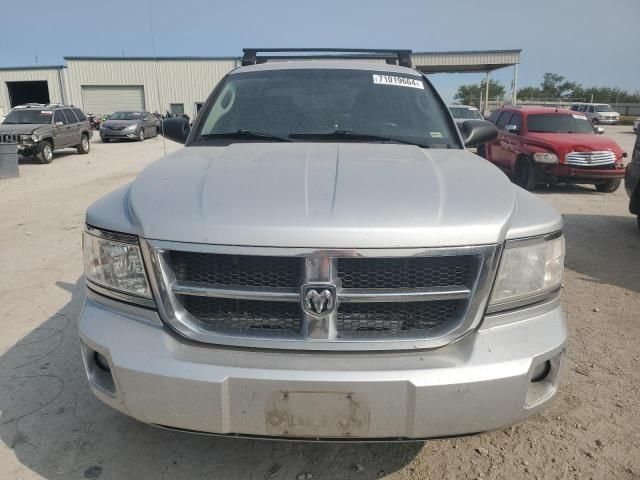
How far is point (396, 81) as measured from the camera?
3.43 m

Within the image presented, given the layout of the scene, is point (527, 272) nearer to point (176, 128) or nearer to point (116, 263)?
point (116, 263)

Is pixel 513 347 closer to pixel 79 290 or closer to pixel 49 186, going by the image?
pixel 79 290

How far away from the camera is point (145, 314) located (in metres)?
1.90

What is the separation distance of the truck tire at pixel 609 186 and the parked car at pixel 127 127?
19.0 m

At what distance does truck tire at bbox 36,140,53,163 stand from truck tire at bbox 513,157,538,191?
13.7 m

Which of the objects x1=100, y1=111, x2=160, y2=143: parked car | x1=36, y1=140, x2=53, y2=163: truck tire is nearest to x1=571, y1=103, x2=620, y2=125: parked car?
x1=100, y1=111, x2=160, y2=143: parked car

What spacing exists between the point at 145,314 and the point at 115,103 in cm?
4246

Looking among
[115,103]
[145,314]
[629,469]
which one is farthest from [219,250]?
[115,103]

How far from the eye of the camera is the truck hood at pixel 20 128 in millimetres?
15336

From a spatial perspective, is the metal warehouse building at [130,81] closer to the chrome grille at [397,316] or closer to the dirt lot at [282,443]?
the dirt lot at [282,443]

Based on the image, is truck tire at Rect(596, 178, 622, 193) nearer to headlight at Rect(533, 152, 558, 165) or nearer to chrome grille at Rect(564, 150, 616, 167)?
chrome grille at Rect(564, 150, 616, 167)

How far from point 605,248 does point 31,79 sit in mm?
46174

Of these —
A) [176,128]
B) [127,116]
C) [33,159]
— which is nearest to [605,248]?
[176,128]

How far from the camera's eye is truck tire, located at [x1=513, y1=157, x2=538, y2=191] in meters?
10.4
